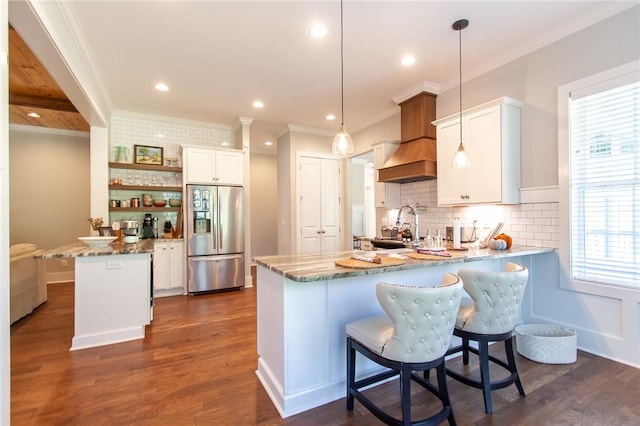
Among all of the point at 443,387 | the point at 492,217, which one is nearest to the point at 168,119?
the point at 492,217

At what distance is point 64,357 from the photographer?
2.64 meters

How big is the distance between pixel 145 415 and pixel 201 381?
432mm

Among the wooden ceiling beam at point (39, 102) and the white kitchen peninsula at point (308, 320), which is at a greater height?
the wooden ceiling beam at point (39, 102)

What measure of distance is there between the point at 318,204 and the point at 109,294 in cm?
357

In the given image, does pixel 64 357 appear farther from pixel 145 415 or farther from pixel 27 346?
pixel 145 415

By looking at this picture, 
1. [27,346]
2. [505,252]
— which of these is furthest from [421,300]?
[27,346]

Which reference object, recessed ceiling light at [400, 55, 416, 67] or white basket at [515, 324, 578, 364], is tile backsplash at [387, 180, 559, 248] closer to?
white basket at [515, 324, 578, 364]

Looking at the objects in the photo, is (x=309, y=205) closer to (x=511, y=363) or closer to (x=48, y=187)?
(x=511, y=363)

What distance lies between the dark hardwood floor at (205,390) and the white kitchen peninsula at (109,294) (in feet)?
0.36

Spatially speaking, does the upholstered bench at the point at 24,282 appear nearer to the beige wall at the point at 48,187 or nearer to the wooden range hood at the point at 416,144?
Result: the beige wall at the point at 48,187

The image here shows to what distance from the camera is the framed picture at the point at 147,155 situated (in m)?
4.89

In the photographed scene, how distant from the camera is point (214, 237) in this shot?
487 cm

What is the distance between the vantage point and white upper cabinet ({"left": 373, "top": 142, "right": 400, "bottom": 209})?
4.45 meters

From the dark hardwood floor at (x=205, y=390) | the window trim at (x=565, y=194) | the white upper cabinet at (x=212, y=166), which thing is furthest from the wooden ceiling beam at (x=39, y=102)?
the window trim at (x=565, y=194)
